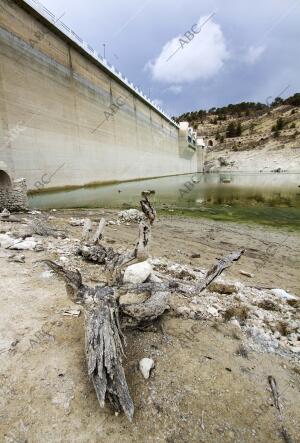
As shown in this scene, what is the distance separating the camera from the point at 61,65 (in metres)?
21.5

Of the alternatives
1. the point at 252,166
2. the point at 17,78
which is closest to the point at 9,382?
the point at 17,78

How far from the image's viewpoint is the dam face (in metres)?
15.9

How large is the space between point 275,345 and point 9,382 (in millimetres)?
2818

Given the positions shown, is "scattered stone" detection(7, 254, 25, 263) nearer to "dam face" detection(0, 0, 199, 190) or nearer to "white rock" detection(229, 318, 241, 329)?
"white rock" detection(229, 318, 241, 329)

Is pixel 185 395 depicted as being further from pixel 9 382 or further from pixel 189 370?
pixel 9 382

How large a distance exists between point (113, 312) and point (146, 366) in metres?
0.61

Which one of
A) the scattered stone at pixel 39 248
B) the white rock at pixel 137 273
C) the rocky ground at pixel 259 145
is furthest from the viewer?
the rocky ground at pixel 259 145

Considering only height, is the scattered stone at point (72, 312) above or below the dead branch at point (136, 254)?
below

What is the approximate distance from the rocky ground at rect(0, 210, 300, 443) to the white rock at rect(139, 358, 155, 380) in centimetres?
5

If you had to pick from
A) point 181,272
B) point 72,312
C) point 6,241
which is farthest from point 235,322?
point 6,241

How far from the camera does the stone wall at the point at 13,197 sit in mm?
10195

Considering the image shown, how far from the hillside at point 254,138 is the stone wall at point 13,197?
208 feet

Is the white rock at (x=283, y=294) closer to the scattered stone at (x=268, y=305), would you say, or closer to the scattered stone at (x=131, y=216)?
the scattered stone at (x=268, y=305)

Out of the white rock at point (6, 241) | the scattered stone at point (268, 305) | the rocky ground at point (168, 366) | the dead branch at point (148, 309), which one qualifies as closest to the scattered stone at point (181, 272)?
the rocky ground at point (168, 366)
